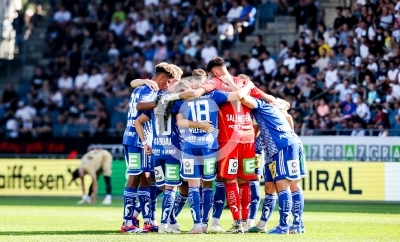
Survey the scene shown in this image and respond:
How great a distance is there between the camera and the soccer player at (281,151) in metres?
14.3

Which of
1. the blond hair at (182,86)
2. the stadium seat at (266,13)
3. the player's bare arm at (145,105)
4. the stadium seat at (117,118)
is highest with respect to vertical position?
the stadium seat at (266,13)

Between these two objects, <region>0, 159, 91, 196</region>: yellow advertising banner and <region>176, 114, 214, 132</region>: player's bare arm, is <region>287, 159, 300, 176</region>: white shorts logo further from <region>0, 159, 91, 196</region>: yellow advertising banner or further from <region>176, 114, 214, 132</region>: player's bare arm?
<region>0, 159, 91, 196</region>: yellow advertising banner

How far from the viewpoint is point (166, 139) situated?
1499cm

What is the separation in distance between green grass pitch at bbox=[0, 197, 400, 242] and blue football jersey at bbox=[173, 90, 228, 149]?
146 centimetres

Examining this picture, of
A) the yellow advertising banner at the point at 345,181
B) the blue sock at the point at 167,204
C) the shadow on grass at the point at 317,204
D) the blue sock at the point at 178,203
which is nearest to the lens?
the blue sock at the point at 167,204

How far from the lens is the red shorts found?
14.6 meters

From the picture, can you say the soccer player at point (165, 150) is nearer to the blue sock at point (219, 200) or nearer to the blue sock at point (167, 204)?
the blue sock at point (167, 204)

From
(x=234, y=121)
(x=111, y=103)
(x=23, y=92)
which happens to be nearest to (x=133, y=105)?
(x=234, y=121)

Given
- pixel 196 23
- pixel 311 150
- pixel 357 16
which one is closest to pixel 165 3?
pixel 196 23

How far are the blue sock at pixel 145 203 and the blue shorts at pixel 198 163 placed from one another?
1173mm

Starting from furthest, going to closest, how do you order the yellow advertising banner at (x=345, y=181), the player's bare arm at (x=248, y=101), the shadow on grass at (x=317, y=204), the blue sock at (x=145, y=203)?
1. the yellow advertising banner at (x=345, y=181)
2. the shadow on grass at (x=317, y=204)
3. the blue sock at (x=145, y=203)
4. the player's bare arm at (x=248, y=101)

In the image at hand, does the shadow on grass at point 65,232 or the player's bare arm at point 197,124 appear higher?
the player's bare arm at point 197,124

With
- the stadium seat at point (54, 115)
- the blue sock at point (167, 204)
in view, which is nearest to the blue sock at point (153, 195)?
the blue sock at point (167, 204)

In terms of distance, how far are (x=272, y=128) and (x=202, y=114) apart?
1127 millimetres
